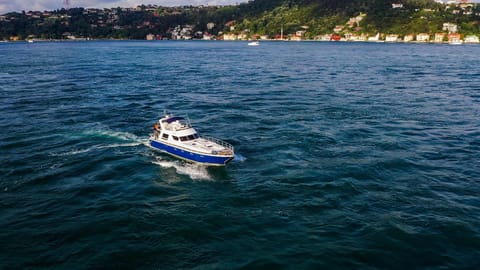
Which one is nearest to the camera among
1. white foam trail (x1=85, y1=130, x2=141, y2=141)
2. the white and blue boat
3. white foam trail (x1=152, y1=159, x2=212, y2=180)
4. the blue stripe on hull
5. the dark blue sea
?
the dark blue sea

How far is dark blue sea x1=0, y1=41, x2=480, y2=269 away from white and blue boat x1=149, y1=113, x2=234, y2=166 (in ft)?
4.28

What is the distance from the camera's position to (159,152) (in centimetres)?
5359

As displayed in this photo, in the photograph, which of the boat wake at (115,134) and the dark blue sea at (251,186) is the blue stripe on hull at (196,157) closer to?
the dark blue sea at (251,186)

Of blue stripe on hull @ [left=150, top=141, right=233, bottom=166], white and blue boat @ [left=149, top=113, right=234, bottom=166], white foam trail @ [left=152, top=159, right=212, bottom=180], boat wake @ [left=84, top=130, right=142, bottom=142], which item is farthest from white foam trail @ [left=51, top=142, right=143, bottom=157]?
white foam trail @ [left=152, top=159, right=212, bottom=180]

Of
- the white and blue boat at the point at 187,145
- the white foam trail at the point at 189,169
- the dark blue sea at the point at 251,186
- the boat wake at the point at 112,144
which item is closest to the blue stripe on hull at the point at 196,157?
the white and blue boat at the point at 187,145

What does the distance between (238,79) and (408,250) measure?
9400 cm

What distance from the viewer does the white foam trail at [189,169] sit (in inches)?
1767

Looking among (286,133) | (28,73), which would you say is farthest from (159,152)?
(28,73)

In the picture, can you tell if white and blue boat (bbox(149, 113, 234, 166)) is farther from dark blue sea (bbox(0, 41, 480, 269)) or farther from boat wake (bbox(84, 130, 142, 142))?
boat wake (bbox(84, 130, 142, 142))

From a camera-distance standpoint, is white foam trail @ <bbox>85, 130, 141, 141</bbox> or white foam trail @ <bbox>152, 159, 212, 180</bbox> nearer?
white foam trail @ <bbox>152, 159, 212, 180</bbox>

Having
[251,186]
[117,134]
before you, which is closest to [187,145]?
[251,186]

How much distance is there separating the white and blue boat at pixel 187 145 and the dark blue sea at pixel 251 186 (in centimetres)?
130

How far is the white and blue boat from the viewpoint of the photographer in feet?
152

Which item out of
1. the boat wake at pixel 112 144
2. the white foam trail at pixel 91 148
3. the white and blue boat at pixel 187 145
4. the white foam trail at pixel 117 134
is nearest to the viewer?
the white and blue boat at pixel 187 145
